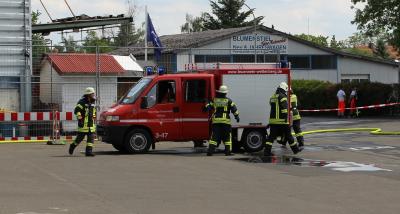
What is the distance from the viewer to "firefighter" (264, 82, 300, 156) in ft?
53.3

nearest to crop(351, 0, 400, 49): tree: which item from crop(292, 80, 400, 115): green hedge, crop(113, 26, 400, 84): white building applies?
crop(292, 80, 400, 115): green hedge

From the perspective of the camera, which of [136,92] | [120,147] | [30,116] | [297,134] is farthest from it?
[30,116]

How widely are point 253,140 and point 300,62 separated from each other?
32896 millimetres

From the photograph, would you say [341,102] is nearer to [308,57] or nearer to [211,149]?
[308,57]

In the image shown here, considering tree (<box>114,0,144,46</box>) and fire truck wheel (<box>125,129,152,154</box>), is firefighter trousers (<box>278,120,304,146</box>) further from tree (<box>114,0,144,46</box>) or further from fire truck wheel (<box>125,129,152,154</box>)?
tree (<box>114,0,144,46</box>)

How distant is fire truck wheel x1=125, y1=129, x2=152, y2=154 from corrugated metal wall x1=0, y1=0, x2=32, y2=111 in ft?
21.0

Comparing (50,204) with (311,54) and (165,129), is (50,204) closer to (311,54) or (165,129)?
(165,129)

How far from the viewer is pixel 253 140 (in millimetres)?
17828

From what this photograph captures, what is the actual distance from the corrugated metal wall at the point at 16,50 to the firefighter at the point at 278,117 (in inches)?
361

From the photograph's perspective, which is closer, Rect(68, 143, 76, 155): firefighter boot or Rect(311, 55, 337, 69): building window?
Rect(68, 143, 76, 155): firefighter boot

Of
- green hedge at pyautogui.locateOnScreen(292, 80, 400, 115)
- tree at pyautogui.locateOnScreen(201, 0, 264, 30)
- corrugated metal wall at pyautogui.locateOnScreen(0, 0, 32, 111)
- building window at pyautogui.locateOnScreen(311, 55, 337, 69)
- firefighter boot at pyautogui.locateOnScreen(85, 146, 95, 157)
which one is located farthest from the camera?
tree at pyautogui.locateOnScreen(201, 0, 264, 30)

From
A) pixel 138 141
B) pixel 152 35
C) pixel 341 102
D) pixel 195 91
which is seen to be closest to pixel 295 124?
pixel 195 91

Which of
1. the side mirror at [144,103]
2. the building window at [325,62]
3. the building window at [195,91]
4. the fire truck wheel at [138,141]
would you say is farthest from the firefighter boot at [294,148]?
the building window at [325,62]

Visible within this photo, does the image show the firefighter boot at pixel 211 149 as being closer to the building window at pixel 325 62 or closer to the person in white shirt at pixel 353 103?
A: the person in white shirt at pixel 353 103
